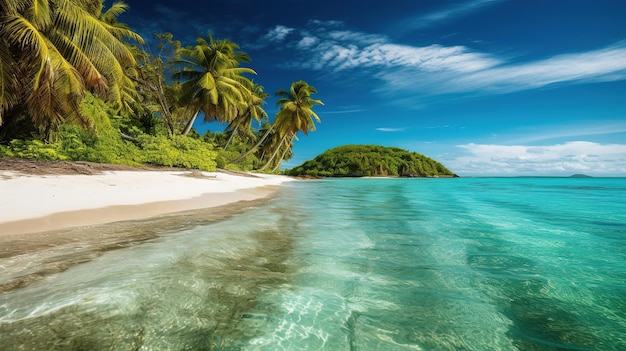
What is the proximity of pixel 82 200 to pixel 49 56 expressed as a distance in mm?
5021

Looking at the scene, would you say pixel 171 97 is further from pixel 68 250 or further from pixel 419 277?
pixel 419 277

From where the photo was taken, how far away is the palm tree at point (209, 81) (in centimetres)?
2214

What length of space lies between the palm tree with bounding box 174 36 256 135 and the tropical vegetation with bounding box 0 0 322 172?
0.07 meters

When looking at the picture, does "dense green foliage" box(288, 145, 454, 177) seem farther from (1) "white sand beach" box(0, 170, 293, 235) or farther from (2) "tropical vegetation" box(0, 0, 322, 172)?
(1) "white sand beach" box(0, 170, 293, 235)

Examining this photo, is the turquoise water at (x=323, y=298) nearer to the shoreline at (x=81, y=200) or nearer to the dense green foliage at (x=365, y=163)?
the shoreline at (x=81, y=200)

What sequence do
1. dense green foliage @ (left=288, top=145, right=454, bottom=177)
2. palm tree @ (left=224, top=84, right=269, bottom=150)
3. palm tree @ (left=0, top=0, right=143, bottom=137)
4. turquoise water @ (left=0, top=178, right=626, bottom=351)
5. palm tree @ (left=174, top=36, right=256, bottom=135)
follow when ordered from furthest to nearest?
dense green foliage @ (left=288, top=145, right=454, bottom=177) → palm tree @ (left=224, top=84, right=269, bottom=150) → palm tree @ (left=174, top=36, right=256, bottom=135) → palm tree @ (left=0, top=0, right=143, bottom=137) → turquoise water @ (left=0, top=178, right=626, bottom=351)

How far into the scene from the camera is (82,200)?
7.00 meters

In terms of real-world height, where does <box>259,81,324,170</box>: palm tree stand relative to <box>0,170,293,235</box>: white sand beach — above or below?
above

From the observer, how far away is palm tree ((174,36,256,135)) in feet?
72.6

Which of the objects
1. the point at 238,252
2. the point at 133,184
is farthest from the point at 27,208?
the point at 238,252

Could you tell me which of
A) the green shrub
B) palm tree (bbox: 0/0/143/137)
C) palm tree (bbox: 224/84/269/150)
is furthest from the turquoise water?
palm tree (bbox: 224/84/269/150)

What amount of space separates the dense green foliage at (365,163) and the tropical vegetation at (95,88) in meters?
34.0

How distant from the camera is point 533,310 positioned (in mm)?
2594

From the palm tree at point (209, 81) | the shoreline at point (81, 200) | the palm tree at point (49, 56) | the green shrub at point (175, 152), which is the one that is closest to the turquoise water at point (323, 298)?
the shoreline at point (81, 200)
